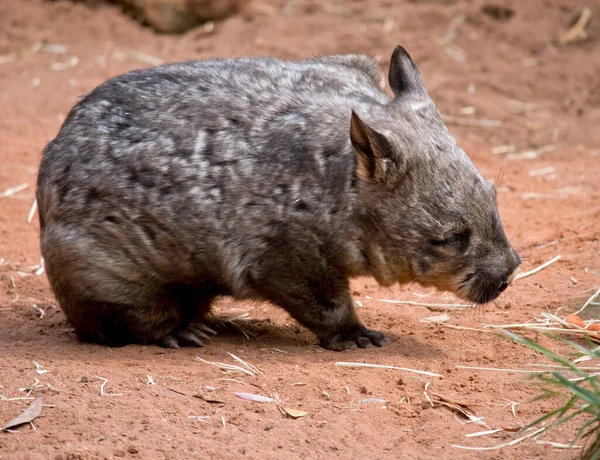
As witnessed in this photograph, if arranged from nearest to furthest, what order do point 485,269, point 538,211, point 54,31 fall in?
1. point 485,269
2. point 538,211
3. point 54,31

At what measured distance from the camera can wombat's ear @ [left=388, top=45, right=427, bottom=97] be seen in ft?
16.3

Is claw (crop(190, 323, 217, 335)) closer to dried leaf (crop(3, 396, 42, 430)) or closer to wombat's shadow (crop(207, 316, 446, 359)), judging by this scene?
wombat's shadow (crop(207, 316, 446, 359))

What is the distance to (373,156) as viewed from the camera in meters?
4.46

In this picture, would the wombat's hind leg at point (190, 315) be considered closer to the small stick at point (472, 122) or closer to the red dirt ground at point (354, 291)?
the red dirt ground at point (354, 291)

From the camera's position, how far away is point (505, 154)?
8562 millimetres

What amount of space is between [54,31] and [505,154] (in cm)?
569

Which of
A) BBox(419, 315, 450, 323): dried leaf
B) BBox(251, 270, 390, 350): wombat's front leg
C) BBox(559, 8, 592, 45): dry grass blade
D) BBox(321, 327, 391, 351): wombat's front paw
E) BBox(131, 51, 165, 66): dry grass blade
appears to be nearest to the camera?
BBox(251, 270, 390, 350): wombat's front leg

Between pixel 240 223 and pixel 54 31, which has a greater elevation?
pixel 240 223

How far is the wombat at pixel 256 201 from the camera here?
4.54 metres

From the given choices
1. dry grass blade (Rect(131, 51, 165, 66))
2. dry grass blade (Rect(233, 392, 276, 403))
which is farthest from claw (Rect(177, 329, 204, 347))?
dry grass blade (Rect(131, 51, 165, 66))

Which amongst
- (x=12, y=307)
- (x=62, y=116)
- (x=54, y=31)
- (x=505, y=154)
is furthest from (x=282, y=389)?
(x=54, y=31)

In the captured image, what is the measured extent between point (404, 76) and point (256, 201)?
102cm

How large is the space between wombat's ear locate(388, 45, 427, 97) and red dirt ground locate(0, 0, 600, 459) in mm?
1261

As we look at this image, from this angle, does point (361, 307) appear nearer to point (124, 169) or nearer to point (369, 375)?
point (369, 375)
